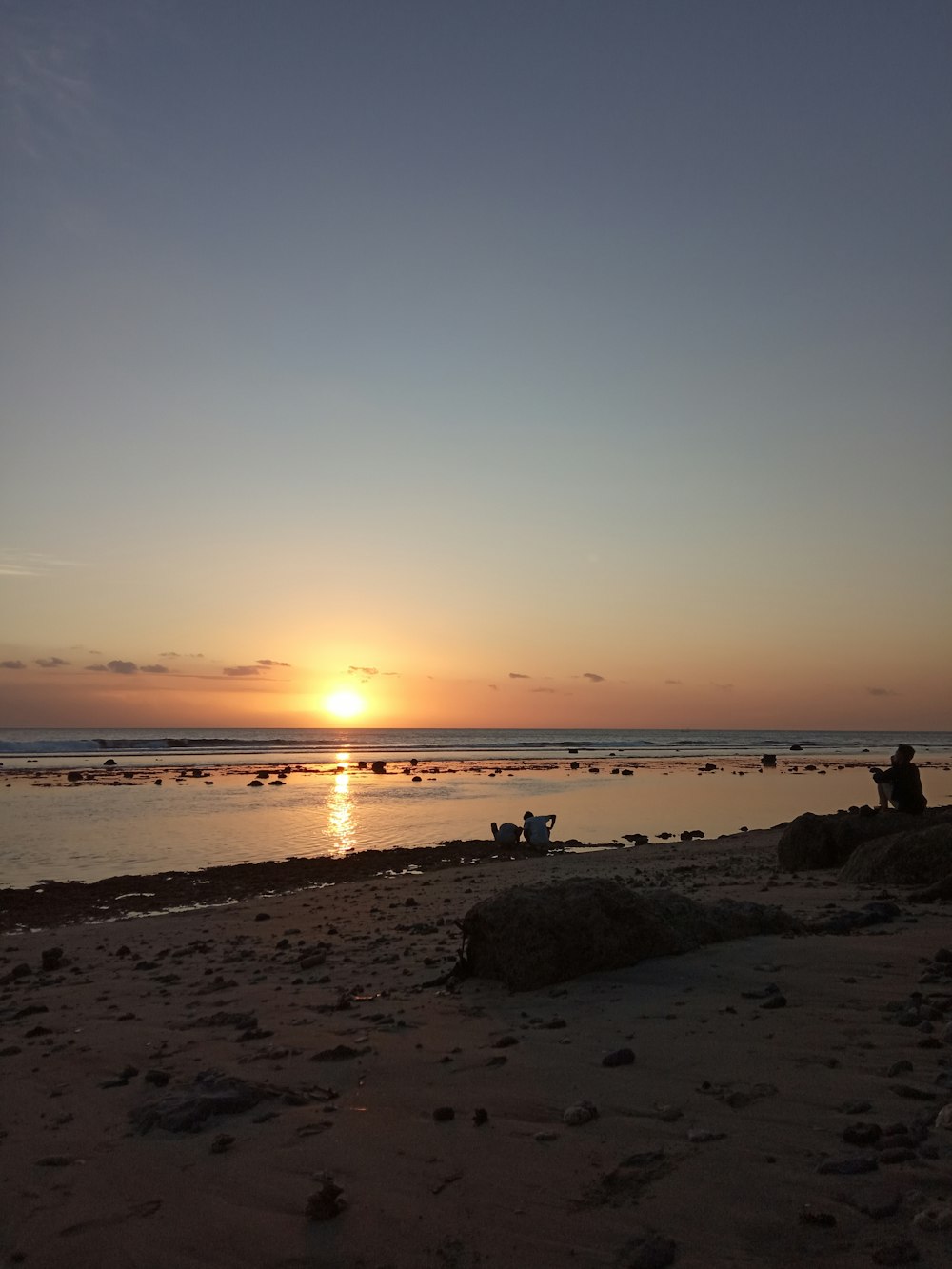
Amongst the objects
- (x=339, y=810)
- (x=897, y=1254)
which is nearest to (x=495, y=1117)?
(x=897, y=1254)

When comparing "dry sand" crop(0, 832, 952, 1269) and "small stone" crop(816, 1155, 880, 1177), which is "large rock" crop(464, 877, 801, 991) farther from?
"small stone" crop(816, 1155, 880, 1177)

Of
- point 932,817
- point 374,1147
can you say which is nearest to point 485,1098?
point 374,1147

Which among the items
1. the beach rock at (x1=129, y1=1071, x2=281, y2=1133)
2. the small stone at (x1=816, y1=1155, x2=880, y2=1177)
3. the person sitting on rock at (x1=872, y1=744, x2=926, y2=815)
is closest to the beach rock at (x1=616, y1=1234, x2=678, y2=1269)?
the small stone at (x1=816, y1=1155, x2=880, y2=1177)

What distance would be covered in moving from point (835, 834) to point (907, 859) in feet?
8.16

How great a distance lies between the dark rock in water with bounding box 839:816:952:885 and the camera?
38.0 feet

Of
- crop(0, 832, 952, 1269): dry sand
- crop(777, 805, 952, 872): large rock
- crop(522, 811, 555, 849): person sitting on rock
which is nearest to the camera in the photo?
crop(0, 832, 952, 1269): dry sand

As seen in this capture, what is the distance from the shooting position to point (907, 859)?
11883 millimetres

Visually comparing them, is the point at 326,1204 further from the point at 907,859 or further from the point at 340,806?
the point at 340,806

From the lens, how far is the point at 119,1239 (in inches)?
161

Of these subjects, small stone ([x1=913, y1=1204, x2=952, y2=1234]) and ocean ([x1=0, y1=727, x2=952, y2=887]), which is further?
ocean ([x1=0, y1=727, x2=952, y2=887])

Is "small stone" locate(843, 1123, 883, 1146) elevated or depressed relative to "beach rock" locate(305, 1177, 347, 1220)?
elevated

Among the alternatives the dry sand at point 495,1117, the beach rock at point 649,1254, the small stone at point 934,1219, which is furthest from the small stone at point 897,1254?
the beach rock at point 649,1254

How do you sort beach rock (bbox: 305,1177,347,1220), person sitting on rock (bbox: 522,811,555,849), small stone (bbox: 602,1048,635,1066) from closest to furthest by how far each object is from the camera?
beach rock (bbox: 305,1177,347,1220) → small stone (bbox: 602,1048,635,1066) → person sitting on rock (bbox: 522,811,555,849)

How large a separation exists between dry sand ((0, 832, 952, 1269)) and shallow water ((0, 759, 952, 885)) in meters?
12.8
